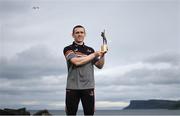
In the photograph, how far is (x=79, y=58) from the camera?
328 inches

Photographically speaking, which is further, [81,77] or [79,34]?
[79,34]

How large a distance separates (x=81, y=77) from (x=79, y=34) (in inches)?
35.8

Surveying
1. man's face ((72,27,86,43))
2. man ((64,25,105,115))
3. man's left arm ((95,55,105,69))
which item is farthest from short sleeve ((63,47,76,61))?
man's left arm ((95,55,105,69))

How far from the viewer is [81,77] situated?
838 cm

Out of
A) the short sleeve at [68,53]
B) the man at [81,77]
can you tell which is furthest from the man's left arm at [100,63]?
the short sleeve at [68,53]

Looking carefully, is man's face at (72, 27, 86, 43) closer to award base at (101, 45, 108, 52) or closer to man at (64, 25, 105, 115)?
man at (64, 25, 105, 115)

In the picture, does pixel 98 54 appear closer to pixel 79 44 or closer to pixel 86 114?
pixel 79 44

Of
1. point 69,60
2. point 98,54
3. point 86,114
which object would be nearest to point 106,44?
point 98,54

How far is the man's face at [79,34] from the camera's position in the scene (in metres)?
8.55

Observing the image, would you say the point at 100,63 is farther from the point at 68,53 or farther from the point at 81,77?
the point at 68,53

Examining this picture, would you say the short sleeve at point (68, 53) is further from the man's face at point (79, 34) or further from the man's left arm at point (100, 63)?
the man's left arm at point (100, 63)

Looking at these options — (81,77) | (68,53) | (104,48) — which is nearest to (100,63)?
(104,48)

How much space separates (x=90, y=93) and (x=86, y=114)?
452mm

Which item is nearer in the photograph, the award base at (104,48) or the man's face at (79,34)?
the award base at (104,48)
